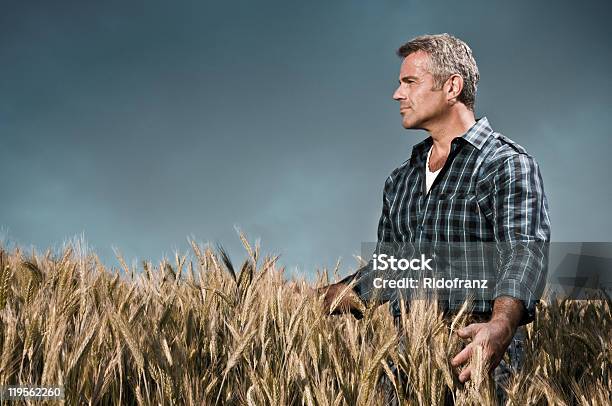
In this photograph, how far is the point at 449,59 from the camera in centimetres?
262

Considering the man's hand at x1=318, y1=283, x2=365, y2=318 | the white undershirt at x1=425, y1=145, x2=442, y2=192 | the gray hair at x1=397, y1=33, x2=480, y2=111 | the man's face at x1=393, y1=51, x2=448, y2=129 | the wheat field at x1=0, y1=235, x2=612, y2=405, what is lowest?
the wheat field at x1=0, y1=235, x2=612, y2=405

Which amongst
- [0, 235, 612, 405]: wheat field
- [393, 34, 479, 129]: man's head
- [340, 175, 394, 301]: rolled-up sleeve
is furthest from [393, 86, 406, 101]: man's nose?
[0, 235, 612, 405]: wheat field

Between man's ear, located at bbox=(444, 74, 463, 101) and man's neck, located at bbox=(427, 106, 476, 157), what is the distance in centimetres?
6

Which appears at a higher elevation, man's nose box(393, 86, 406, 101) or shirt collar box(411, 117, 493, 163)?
man's nose box(393, 86, 406, 101)

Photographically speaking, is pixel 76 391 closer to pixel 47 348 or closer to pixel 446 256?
pixel 47 348

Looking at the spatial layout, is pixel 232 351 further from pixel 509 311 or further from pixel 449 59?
pixel 449 59

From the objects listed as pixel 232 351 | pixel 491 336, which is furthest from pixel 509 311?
pixel 232 351

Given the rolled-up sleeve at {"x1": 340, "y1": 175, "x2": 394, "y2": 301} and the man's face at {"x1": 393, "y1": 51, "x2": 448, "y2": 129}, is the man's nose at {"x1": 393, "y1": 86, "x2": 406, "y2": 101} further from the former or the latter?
the rolled-up sleeve at {"x1": 340, "y1": 175, "x2": 394, "y2": 301}

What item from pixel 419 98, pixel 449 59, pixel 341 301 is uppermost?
pixel 449 59

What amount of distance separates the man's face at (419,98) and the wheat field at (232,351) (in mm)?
764

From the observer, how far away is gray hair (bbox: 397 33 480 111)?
8.54ft

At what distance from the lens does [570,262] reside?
456 cm

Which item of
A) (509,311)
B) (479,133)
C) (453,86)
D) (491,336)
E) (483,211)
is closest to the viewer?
(491,336)

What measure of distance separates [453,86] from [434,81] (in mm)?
76
